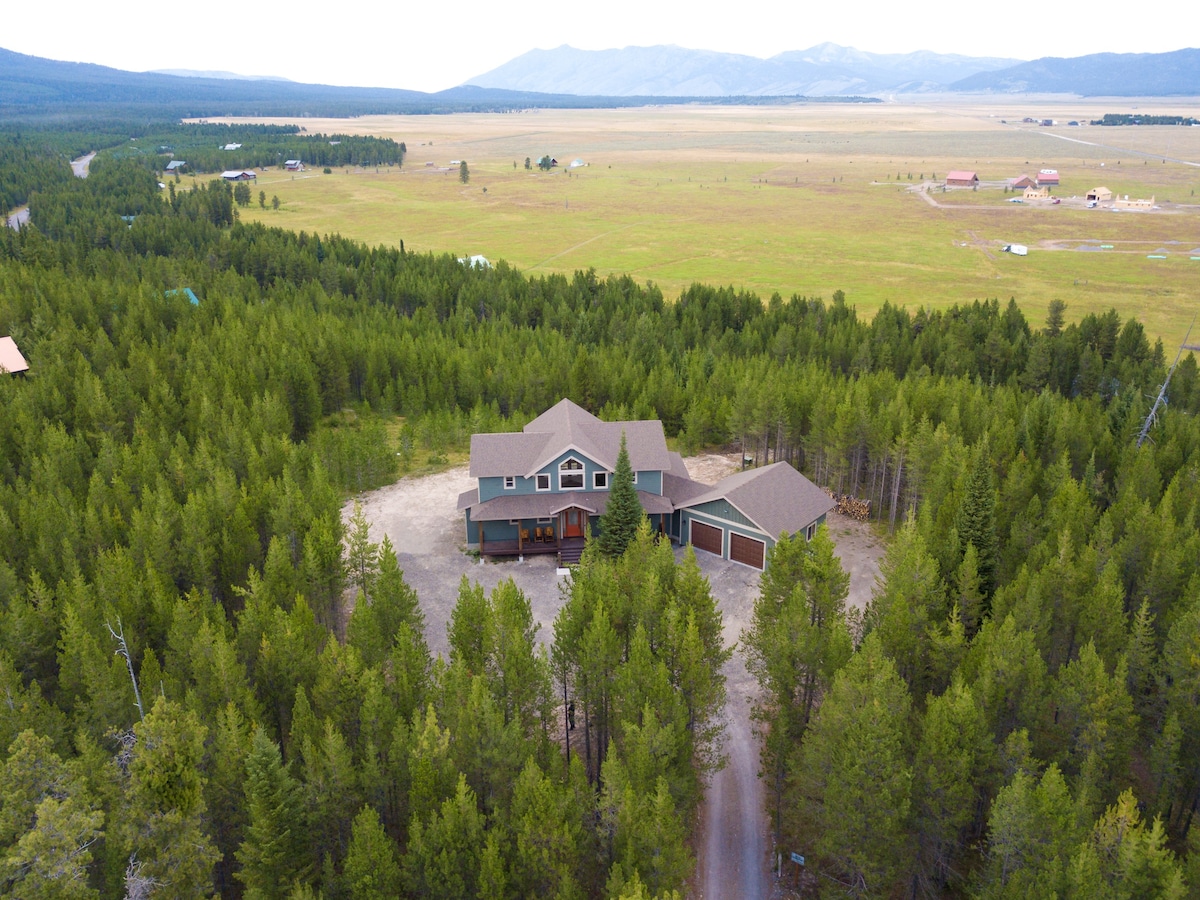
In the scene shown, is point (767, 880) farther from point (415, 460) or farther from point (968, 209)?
point (968, 209)

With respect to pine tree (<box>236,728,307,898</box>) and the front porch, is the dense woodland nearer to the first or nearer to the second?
pine tree (<box>236,728,307,898</box>)

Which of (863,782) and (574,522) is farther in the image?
(574,522)

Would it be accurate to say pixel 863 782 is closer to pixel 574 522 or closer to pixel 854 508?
pixel 574 522

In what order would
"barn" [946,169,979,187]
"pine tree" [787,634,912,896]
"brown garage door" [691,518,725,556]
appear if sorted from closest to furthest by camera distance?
1. "pine tree" [787,634,912,896]
2. "brown garage door" [691,518,725,556]
3. "barn" [946,169,979,187]

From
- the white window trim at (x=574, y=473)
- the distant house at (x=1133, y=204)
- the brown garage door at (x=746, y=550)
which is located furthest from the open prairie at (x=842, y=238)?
the white window trim at (x=574, y=473)

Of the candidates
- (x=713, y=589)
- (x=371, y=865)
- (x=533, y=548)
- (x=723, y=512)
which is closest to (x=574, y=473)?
(x=533, y=548)

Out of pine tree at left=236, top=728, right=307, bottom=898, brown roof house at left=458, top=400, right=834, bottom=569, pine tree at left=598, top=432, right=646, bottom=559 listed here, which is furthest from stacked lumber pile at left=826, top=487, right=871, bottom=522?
pine tree at left=236, top=728, right=307, bottom=898

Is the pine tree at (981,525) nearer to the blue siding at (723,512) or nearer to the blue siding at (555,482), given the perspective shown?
the blue siding at (723,512)
